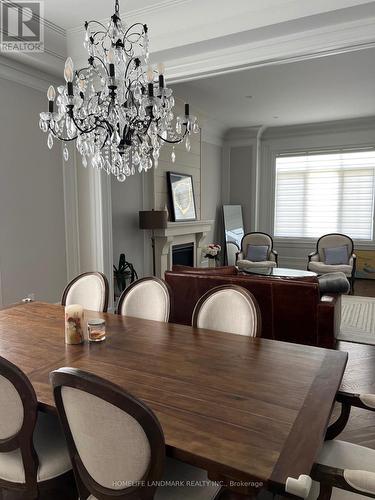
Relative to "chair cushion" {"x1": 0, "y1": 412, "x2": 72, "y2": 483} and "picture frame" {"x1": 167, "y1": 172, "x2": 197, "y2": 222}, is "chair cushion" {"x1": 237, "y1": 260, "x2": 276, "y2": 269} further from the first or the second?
"chair cushion" {"x1": 0, "y1": 412, "x2": 72, "y2": 483}

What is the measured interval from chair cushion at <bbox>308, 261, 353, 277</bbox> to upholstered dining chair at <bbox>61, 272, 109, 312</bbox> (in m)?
4.33

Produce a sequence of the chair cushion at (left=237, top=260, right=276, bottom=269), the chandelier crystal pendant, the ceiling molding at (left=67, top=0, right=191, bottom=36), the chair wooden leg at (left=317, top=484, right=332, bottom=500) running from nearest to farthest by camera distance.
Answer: the chair wooden leg at (left=317, top=484, right=332, bottom=500) → the chandelier crystal pendant → the ceiling molding at (left=67, top=0, right=191, bottom=36) → the chair cushion at (left=237, top=260, right=276, bottom=269)

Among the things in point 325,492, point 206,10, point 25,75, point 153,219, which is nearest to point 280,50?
point 206,10

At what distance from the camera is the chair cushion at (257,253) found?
6.52m

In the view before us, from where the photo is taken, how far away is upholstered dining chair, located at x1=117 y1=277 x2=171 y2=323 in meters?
2.32

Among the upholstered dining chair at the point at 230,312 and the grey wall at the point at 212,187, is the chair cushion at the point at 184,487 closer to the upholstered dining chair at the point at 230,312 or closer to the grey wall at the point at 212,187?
the upholstered dining chair at the point at 230,312

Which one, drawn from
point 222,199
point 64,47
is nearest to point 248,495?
point 64,47

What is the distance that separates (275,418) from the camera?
45.4 inches

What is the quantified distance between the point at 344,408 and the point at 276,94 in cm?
480

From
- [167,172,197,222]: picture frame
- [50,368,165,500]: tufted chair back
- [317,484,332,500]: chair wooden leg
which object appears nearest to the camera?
[50,368,165,500]: tufted chair back

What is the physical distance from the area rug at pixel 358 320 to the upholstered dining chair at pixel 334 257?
1.53ft

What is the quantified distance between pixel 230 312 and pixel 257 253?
4603mm

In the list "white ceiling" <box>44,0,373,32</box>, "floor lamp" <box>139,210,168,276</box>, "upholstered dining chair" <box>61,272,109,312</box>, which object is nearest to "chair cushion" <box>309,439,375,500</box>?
"upholstered dining chair" <box>61,272,109,312</box>

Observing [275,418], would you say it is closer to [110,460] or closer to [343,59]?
[110,460]
